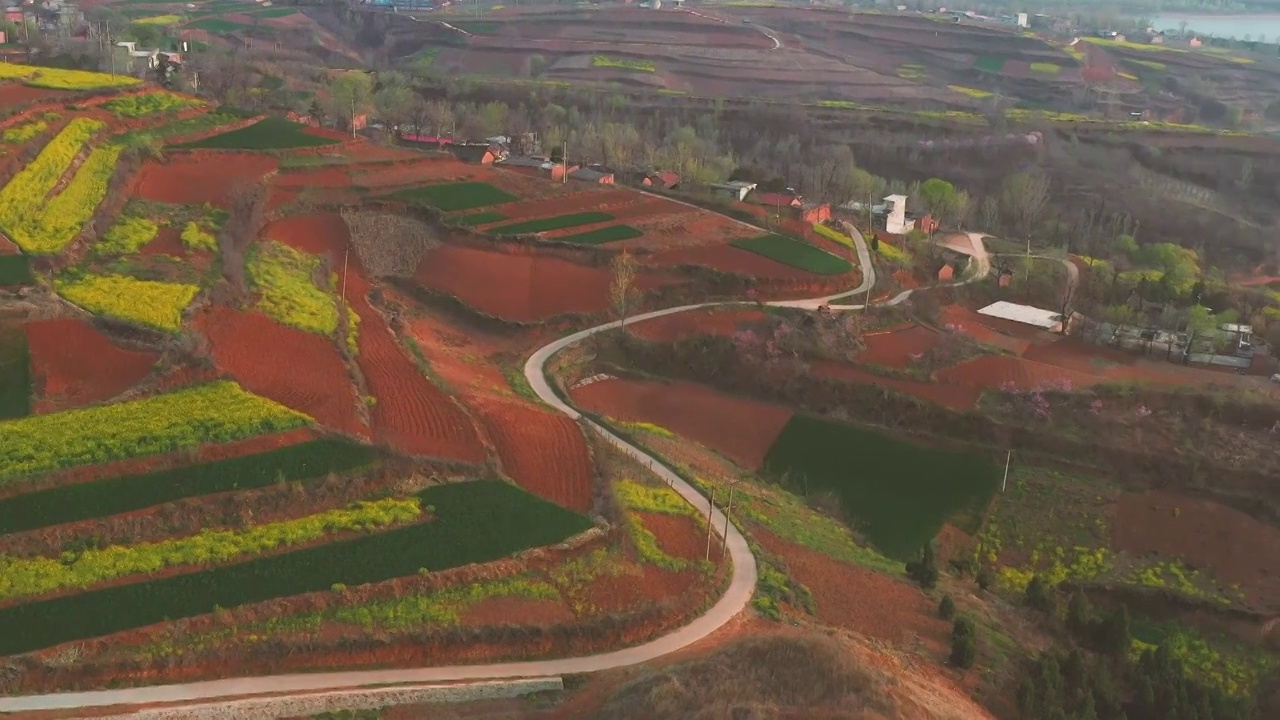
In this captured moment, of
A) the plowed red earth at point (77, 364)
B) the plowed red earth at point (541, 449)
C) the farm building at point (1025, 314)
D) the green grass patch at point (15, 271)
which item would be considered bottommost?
the plowed red earth at point (541, 449)

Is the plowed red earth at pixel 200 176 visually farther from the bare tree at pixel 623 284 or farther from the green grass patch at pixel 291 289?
the bare tree at pixel 623 284

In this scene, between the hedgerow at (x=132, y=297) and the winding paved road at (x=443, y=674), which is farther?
the hedgerow at (x=132, y=297)

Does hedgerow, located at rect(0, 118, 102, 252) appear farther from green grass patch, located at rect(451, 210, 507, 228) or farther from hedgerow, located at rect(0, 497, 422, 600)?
hedgerow, located at rect(0, 497, 422, 600)

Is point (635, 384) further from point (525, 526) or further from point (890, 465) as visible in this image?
point (525, 526)

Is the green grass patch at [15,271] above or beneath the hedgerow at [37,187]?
beneath

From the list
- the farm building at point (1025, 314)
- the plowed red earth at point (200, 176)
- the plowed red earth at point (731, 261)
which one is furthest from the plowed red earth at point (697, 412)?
the plowed red earth at point (200, 176)

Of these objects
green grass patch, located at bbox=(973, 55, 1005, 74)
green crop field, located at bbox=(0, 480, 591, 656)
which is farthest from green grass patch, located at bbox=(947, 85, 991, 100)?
green crop field, located at bbox=(0, 480, 591, 656)

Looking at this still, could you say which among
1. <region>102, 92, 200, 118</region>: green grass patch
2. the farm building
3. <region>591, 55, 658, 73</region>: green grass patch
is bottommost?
the farm building
